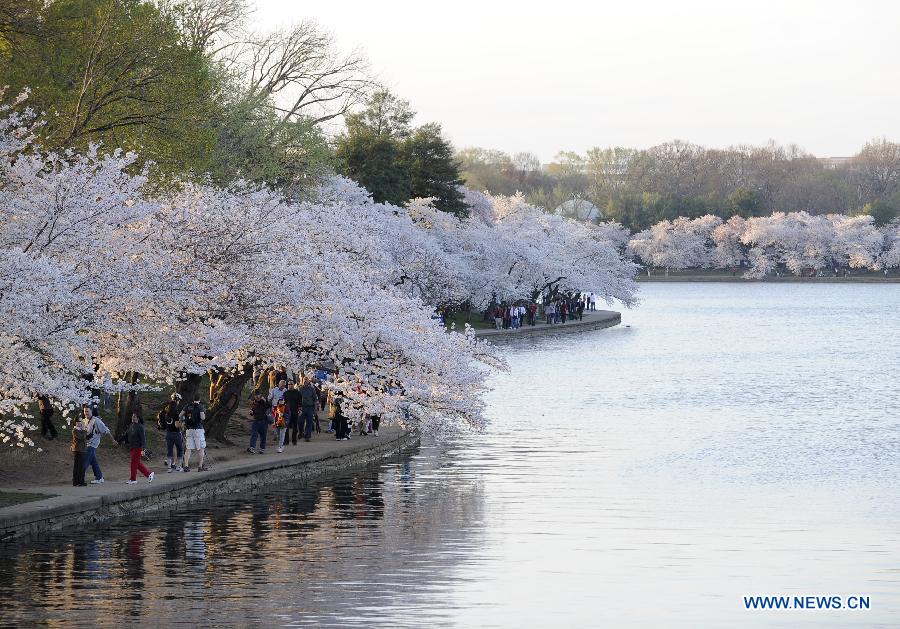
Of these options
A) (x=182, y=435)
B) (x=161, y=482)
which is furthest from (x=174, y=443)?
(x=161, y=482)

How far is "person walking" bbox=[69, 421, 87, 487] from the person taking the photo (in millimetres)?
27469

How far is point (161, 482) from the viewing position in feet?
92.5

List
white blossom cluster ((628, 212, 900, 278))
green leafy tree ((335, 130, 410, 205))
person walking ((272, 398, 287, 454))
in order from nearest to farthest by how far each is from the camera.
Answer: person walking ((272, 398, 287, 454)) → green leafy tree ((335, 130, 410, 205)) → white blossom cluster ((628, 212, 900, 278))

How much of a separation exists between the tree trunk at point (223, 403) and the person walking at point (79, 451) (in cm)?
746

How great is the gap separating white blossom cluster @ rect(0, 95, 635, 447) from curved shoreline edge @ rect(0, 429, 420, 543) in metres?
1.25

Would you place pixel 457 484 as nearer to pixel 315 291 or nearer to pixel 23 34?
pixel 315 291

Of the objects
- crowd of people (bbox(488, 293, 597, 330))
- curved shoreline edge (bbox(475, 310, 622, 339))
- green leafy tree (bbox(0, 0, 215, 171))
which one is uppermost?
green leafy tree (bbox(0, 0, 215, 171))

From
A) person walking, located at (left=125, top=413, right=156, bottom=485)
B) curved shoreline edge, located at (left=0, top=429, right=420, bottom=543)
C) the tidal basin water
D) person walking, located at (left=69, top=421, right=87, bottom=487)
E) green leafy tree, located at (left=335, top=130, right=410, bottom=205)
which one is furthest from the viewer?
green leafy tree, located at (left=335, top=130, right=410, bottom=205)

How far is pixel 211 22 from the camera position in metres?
70.8

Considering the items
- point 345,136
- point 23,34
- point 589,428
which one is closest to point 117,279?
point 23,34

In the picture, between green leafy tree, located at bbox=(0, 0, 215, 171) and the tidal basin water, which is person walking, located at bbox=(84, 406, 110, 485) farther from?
green leafy tree, located at bbox=(0, 0, 215, 171)

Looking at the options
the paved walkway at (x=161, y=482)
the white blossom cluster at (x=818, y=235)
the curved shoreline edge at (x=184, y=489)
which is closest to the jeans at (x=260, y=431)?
the paved walkway at (x=161, y=482)

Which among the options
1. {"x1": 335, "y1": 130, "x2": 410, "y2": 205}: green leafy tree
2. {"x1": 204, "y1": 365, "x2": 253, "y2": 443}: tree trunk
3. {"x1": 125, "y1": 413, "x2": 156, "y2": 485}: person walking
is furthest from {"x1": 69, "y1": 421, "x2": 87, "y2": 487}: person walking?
{"x1": 335, "y1": 130, "x2": 410, "y2": 205}: green leafy tree

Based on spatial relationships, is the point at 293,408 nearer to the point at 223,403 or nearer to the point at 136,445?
the point at 223,403
